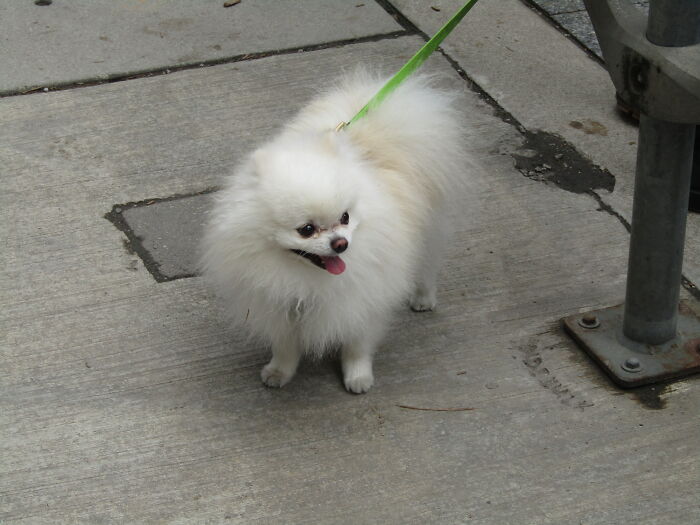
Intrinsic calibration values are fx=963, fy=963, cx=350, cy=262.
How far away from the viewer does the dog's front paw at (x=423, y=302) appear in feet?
11.6

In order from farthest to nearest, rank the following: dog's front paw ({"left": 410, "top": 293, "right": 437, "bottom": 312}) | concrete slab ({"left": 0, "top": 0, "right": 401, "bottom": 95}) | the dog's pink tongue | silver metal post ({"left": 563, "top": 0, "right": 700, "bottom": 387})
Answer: concrete slab ({"left": 0, "top": 0, "right": 401, "bottom": 95})
dog's front paw ({"left": 410, "top": 293, "right": 437, "bottom": 312})
the dog's pink tongue
silver metal post ({"left": 563, "top": 0, "right": 700, "bottom": 387})

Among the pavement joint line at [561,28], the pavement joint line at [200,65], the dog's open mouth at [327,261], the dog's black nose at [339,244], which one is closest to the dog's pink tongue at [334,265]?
the dog's open mouth at [327,261]

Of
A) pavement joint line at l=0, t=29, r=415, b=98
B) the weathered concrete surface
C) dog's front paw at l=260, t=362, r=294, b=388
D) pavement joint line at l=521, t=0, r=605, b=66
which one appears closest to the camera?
dog's front paw at l=260, t=362, r=294, b=388

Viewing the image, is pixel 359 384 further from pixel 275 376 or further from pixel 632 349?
pixel 632 349

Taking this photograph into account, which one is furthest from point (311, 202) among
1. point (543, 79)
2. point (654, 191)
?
point (543, 79)

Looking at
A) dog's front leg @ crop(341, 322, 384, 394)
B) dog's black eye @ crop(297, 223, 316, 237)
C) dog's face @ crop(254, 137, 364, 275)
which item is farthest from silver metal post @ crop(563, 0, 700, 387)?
dog's black eye @ crop(297, 223, 316, 237)

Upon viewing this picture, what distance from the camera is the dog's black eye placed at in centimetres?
269

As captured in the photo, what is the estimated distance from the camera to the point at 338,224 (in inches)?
107

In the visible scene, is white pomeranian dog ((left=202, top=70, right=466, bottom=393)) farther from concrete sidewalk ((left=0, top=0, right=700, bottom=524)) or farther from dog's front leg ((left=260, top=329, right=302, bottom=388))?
concrete sidewalk ((left=0, top=0, right=700, bottom=524))

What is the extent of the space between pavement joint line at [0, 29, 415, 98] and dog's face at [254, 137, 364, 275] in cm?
247

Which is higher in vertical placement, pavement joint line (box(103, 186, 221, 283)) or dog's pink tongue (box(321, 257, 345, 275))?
dog's pink tongue (box(321, 257, 345, 275))

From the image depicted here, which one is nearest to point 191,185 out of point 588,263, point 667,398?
point 588,263

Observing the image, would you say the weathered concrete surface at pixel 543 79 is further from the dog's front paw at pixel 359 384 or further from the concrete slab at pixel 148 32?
the dog's front paw at pixel 359 384

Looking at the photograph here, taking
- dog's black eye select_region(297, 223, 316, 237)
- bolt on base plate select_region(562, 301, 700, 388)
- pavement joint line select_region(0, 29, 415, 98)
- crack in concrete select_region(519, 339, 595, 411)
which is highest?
dog's black eye select_region(297, 223, 316, 237)
